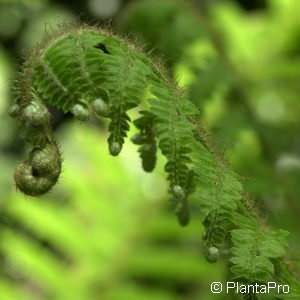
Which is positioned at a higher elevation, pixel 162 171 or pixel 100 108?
pixel 162 171

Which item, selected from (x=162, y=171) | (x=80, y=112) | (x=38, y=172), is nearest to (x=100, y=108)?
(x=80, y=112)

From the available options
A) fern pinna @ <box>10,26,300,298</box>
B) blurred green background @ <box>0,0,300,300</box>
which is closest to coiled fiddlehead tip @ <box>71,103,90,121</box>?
fern pinna @ <box>10,26,300,298</box>

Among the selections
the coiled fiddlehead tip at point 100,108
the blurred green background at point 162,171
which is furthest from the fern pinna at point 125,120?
the blurred green background at point 162,171

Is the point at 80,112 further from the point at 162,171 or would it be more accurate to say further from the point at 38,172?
the point at 162,171

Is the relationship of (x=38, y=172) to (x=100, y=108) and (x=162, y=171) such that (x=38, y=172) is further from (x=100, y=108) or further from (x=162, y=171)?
(x=162, y=171)

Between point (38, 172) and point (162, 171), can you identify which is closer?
point (38, 172)

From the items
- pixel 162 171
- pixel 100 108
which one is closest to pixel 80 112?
pixel 100 108

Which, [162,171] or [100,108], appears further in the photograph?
[162,171]

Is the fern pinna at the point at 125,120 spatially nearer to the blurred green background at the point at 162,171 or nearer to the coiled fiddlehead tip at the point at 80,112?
the coiled fiddlehead tip at the point at 80,112
